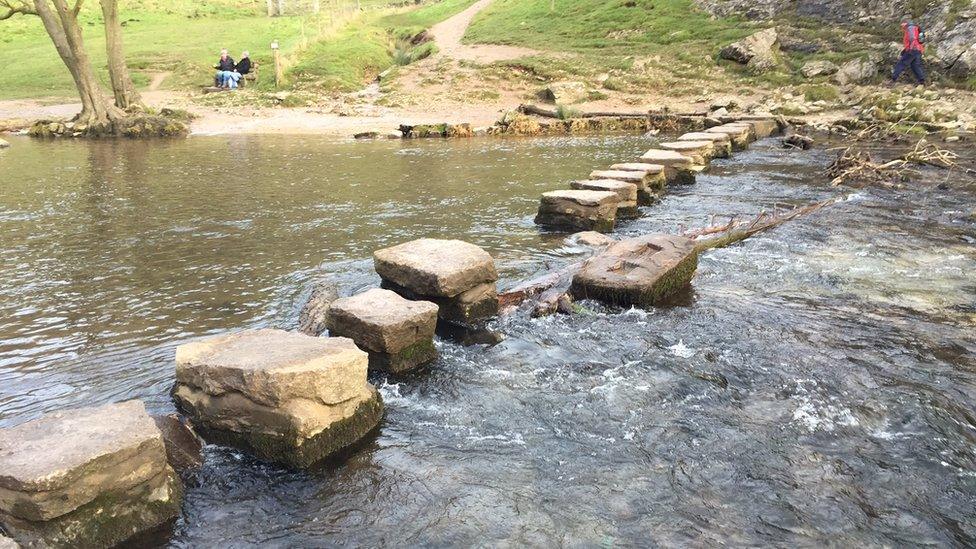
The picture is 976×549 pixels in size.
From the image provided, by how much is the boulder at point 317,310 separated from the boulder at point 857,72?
78.1 ft

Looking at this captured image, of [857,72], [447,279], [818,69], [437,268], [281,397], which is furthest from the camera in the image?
[818,69]

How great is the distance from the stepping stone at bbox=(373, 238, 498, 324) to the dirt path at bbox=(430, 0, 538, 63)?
2464 cm

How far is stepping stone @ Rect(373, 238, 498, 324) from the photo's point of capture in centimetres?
610

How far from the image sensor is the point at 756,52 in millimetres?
27203

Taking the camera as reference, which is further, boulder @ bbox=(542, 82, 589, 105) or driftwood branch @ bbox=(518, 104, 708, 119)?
boulder @ bbox=(542, 82, 589, 105)

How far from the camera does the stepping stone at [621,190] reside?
33.0 feet

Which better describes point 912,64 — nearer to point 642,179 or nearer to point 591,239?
point 642,179

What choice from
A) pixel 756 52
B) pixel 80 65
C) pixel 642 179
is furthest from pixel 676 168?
pixel 80 65

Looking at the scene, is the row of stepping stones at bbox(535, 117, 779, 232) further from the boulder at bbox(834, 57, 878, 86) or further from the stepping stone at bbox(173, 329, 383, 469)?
the boulder at bbox(834, 57, 878, 86)

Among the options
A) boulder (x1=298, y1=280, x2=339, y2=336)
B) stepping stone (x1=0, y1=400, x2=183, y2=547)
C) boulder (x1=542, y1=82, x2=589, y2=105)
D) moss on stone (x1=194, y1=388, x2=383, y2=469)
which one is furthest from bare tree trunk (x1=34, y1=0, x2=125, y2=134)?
stepping stone (x1=0, y1=400, x2=183, y2=547)

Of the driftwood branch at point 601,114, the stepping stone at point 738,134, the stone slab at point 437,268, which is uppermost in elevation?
the driftwood branch at point 601,114

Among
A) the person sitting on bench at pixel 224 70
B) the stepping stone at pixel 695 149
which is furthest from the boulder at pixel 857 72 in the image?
the person sitting on bench at pixel 224 70

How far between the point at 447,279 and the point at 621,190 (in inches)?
189

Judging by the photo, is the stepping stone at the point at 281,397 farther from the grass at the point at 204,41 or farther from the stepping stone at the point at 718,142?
the grass at the point at 204,41
